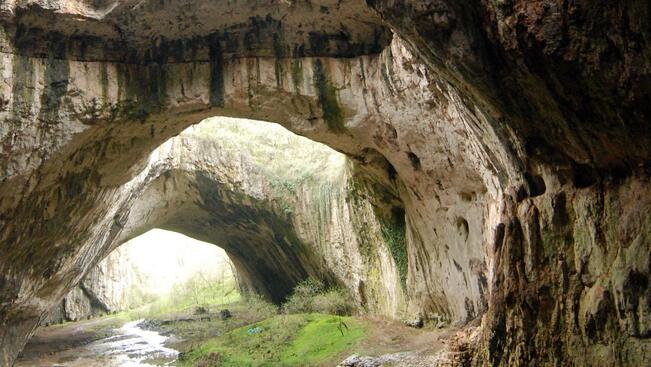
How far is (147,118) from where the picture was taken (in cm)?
1025

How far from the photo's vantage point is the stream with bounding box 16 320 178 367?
51.2 feet

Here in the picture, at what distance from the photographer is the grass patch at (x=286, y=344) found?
12.3 m

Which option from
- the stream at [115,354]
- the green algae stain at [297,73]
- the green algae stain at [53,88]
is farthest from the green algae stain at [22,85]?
the stream at [115,354]

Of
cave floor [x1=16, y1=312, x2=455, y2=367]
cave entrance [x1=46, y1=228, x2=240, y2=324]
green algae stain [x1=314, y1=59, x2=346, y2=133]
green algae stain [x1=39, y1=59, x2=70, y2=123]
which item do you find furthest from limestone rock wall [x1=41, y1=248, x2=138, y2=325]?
green algae stain [x1=314, y1=59, x2=346, y2=133]

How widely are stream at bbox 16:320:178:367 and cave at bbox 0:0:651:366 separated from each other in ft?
7.61

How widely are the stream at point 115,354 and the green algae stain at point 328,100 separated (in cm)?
798

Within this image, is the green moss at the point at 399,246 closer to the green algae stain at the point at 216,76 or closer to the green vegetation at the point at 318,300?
the green vegetation at the point at 318,300

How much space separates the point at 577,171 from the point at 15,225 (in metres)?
9.18

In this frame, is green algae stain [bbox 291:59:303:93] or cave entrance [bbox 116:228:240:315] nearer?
green algae stain [bbox 291:59:303:93]

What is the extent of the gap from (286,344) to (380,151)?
5.30 metres

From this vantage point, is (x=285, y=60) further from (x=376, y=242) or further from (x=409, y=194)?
(x=376, y=242)

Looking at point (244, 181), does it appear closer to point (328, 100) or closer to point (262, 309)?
point (262, 309)

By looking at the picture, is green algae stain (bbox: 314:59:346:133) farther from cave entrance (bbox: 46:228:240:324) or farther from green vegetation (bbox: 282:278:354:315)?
cave entrance (bbox: 46:228:240:324)

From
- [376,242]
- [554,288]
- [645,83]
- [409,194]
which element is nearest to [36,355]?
[376,242]
